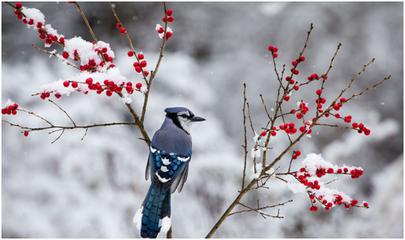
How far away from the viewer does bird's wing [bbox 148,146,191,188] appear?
4.30 feet

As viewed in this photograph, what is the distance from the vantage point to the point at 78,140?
331 cm

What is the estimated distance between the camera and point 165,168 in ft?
4.31

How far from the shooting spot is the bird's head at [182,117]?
4.46 feet

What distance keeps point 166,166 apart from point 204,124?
7.62 ft

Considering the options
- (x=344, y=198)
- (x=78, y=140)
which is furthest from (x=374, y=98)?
(x=344, y=198)

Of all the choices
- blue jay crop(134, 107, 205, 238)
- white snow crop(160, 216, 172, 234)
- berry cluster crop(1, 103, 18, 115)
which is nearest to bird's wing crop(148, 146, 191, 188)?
blue jay crop(134, 107, 205, 238)

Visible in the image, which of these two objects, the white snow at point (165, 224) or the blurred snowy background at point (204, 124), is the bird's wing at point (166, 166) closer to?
the white snow at point (165, 224)

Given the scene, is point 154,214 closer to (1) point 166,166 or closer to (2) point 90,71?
(1) point 166,166

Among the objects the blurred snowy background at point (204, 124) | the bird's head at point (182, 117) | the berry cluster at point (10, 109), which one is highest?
the blurred snowy background at point (204, 124)

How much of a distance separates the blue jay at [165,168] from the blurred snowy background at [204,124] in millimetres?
1285

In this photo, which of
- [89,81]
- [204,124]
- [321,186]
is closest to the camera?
[89,81]

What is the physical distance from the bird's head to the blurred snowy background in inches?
50.1

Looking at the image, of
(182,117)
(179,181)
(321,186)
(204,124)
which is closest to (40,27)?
(182,117)

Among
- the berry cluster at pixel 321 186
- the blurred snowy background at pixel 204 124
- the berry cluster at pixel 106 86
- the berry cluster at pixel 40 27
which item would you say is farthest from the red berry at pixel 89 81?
the blurred snowy background at pixel 204 124
